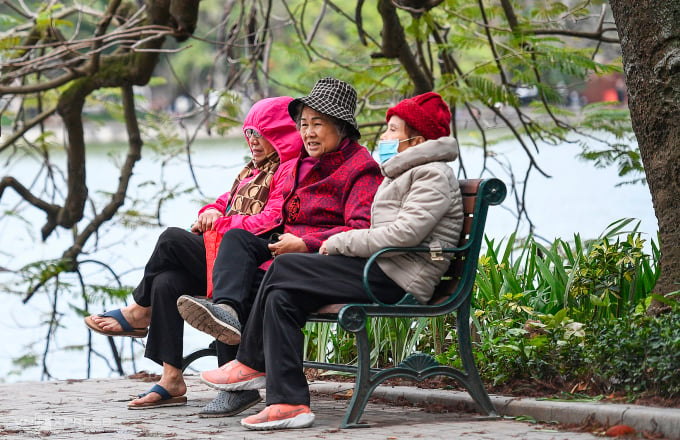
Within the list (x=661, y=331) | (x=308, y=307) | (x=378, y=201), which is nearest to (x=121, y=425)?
(x=308, y=307)

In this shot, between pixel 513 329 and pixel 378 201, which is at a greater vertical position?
pixel 378 201

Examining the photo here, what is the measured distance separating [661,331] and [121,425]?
8.46ft

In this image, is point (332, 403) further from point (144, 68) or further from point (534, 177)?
point (534, 177)

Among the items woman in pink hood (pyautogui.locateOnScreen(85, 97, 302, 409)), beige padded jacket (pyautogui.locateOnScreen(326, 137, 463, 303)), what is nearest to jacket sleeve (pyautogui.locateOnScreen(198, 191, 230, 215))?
woman in pink hood (pyautogui.locateOnScreen(85, 97, 302, 409))

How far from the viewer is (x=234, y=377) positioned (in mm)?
4426

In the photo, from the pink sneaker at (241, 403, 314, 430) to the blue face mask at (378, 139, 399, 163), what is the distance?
1.28m

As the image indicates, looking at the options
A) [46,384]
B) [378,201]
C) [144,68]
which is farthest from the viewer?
[144,68]

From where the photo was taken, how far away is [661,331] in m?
4.12

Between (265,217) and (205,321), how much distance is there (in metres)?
0.86

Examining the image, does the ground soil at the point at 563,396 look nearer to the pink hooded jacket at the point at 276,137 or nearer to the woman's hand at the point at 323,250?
the woman's hand at the point at 323,250

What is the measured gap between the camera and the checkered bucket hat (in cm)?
477

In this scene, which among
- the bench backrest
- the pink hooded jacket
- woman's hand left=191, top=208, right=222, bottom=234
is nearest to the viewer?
the bench backrest

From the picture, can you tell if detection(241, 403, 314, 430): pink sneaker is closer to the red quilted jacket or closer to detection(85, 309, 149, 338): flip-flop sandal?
the red quilted jacket

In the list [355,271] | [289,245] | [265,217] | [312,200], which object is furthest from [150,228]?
[355,271]
